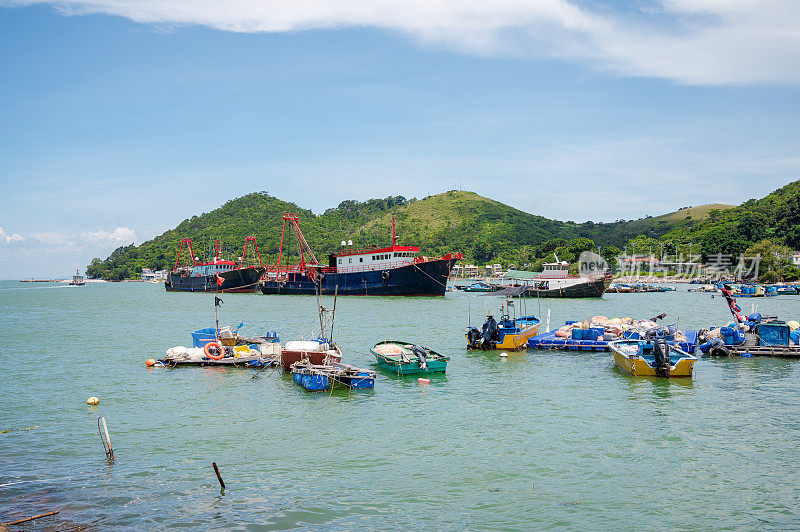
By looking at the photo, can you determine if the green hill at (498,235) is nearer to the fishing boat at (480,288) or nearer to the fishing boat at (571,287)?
the fishing boat at (480,288)

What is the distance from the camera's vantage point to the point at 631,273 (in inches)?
5640

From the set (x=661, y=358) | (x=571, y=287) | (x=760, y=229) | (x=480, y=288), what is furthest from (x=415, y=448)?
(x=760, y=229)

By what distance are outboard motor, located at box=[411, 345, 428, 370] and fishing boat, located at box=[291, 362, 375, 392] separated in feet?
10.4

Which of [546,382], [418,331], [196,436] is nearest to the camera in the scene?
[196,436]

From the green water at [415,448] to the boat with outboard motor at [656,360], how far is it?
22.9 inches

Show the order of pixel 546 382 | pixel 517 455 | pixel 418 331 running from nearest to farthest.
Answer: pixel 517 455 → pixel 546 382 → pixel 418 331

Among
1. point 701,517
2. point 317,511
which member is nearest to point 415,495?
point 317,511

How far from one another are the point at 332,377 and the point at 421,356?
4.93 metres

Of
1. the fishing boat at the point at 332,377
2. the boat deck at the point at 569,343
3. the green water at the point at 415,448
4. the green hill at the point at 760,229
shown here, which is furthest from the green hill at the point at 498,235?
the fishing boat at the point at 332,377

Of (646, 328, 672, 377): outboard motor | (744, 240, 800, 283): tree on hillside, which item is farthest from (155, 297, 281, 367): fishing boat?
(744, 240, 800, 283): tree on hillside

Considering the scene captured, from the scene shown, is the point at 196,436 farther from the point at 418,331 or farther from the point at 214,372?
the point at 418,331

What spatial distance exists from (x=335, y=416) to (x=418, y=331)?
22.4m

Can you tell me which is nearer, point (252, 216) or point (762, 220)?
point (762, 220)

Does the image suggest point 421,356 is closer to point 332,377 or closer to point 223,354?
point 332,377
